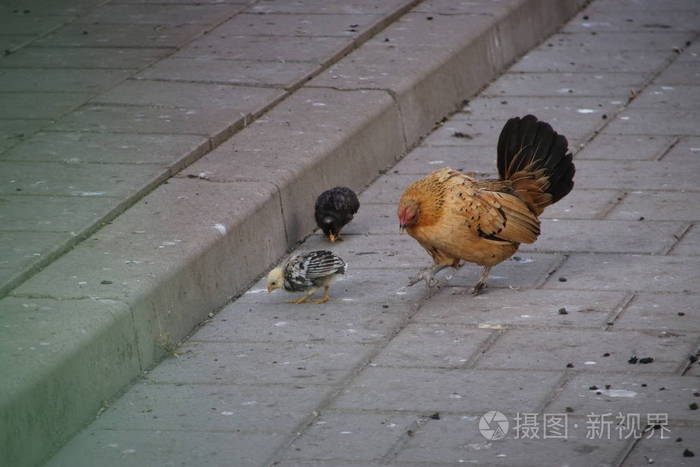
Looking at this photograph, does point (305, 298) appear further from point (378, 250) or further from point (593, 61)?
point (593, 61)

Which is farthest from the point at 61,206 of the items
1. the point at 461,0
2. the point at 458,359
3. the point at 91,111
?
the point at 461,0

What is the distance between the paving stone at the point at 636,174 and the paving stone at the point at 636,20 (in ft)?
10.0

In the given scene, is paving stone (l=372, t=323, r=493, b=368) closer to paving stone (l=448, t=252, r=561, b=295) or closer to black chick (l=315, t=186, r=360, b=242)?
paving stone (l=448, t=252, r=561, b=295)

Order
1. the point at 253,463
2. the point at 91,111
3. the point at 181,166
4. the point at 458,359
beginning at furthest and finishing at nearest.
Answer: the point at 91,111 → the point at 181,166 → the point at 458,359 → the point at 253,463

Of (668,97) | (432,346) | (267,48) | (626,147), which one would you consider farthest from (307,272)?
(668,97)

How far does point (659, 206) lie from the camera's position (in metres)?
7.49

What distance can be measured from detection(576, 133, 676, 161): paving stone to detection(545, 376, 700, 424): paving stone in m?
3.08

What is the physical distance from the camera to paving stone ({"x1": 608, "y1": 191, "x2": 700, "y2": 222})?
7.35 meters

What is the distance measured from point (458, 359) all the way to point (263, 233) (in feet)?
5.34

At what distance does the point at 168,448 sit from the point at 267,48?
4718 mm

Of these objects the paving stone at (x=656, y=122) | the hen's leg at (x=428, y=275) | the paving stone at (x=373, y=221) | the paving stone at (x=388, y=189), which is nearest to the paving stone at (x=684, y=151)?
the paving stone at (x=656, y=122)

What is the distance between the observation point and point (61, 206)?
6688 mm

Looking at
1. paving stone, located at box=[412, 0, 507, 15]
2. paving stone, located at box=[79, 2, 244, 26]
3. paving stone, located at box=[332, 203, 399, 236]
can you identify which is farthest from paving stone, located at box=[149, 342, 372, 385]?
paving stone, located at box=[412, 0, 507, 15]

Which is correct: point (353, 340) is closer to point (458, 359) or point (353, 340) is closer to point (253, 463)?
point (458, 359)
